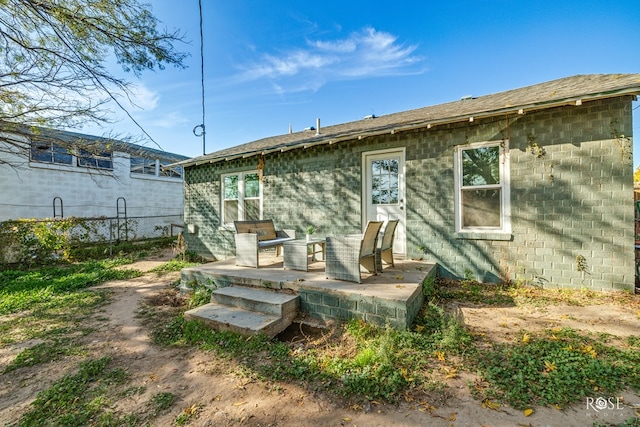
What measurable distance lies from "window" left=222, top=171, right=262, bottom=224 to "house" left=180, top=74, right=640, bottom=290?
1085 mm

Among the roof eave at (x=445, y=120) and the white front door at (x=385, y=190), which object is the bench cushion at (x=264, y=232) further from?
the white front door at (x=385, y=190)

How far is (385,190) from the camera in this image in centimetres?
596

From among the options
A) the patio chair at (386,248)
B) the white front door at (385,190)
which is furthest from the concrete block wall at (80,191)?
the patio chair at (386,248)

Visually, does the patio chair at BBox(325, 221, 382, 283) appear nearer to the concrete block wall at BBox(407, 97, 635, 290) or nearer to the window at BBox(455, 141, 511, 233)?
the concrete block wall at BBox(407, 97, 635, 290)

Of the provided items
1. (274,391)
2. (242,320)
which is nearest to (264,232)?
(242,320)

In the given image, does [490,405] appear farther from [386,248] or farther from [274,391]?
[386,248]

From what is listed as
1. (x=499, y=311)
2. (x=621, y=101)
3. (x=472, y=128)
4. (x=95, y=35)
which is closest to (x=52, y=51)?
(x=95, y=35)

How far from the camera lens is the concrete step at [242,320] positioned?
3.20 m

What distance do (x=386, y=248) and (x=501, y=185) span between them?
235cm

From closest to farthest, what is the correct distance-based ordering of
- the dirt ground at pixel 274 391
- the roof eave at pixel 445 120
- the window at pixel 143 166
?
the dirt ground at pixel 274 391, the roof eave at pixel 445 120, the window at pixel 143 166

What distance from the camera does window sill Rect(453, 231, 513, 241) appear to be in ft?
15.6

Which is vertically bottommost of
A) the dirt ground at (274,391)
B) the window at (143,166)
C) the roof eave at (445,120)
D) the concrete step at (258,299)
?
the dirt ground at (274,391)

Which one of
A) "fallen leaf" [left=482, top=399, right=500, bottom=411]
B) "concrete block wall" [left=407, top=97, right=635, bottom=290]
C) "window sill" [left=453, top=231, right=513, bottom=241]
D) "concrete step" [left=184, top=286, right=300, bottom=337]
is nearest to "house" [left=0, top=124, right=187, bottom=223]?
"concrete step" [left=184, top=286, right=300, bottom=337]

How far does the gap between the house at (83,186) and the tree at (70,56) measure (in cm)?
107
